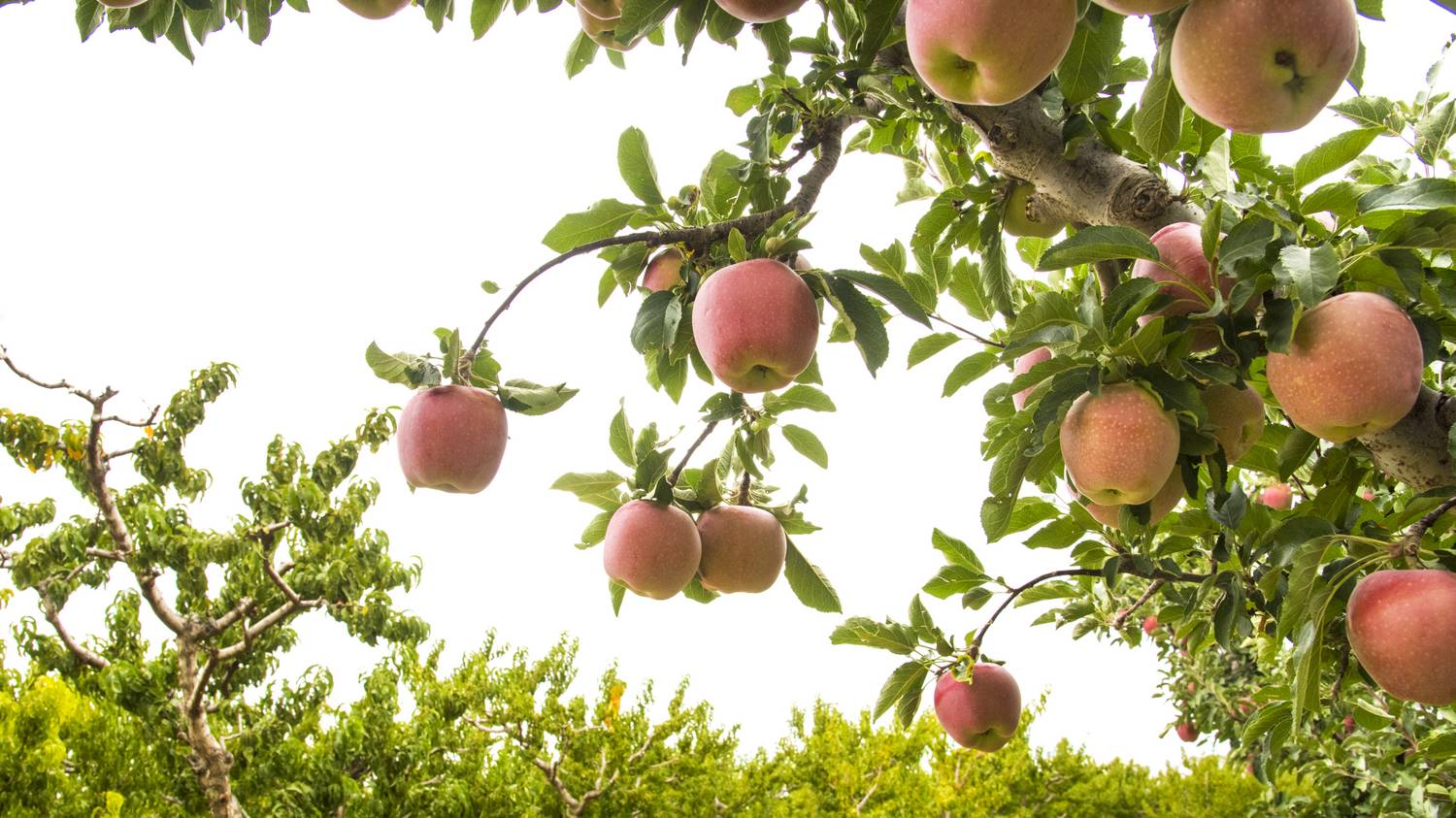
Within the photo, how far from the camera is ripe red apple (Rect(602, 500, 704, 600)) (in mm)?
1391

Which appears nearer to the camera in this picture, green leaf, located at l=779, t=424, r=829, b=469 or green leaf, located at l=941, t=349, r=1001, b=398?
green leaf, located at l=941, t=349, r=1001, b=398

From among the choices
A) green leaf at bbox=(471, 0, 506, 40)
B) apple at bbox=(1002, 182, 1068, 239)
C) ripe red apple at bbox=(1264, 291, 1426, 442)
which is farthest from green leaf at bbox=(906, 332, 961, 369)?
green leaf at bbox=(471, 0, 506, 40)

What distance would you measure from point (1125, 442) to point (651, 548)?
70 centimetres

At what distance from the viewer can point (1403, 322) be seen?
923 millimetres

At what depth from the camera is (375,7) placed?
1.41m

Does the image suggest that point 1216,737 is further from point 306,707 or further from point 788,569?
point 306,707

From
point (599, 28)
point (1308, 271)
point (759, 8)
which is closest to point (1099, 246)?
point (1308, 271)

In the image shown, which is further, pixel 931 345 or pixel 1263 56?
pixel 931 345

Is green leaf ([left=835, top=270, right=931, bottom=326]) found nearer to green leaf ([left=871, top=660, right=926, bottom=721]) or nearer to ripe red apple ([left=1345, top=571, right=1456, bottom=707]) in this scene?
ripe red apple ([left=1345, top=571, right=1456, bottom=707])

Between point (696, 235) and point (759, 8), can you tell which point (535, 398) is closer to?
point (696, 235)

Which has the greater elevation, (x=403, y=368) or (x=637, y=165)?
(x=637, y=165)

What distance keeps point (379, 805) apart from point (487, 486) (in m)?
6.46

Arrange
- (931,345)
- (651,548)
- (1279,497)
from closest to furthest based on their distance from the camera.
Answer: (651,548), (931,345), (1279,497)

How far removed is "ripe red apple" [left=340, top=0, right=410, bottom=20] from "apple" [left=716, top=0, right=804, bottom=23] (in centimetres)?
69
